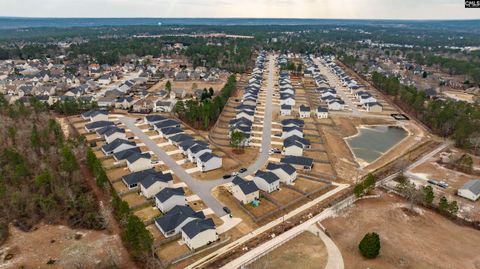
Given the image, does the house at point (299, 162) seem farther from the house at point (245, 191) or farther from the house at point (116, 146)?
the house at point (116, 146)

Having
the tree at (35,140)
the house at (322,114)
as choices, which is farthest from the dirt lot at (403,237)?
the tree at (35,140)

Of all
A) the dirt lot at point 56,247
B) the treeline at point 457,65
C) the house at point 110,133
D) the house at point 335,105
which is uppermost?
the treeline at point 457,65

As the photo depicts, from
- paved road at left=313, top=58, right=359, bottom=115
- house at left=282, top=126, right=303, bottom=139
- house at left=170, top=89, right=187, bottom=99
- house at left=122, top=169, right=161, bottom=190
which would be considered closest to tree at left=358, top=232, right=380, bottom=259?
house at left=122, top=169, right=161, bottom=190

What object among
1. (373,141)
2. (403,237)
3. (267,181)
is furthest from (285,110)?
(403,237)

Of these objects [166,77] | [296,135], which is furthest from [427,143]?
[166,77]

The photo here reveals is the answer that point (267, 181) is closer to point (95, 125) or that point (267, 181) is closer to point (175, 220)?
point (175, 220)

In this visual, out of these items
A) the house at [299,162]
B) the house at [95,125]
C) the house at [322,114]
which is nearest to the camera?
the house at [299,162]
